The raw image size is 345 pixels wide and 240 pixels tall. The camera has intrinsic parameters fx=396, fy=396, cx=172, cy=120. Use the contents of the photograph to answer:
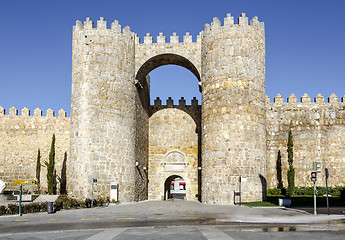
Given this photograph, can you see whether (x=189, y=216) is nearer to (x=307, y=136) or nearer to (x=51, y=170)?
(x=307, y=136)

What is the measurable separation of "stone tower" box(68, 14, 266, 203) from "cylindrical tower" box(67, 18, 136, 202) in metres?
0.07

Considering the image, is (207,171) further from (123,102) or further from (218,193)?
(123,102)

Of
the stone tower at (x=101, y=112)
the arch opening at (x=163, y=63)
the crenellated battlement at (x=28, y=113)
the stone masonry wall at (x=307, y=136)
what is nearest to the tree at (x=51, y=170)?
the crenellated battlement at (x=28, y=113)

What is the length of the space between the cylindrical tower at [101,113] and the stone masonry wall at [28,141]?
651cm

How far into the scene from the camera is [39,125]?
34.4m

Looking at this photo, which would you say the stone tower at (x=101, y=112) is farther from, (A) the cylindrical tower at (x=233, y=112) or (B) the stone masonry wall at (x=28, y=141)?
(B) the stone masonry wall at (x=28, y=141)

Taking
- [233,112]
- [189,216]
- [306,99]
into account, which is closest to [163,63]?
[233,112]

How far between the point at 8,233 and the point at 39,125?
23.1 metres

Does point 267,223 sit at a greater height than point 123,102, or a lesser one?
lesser

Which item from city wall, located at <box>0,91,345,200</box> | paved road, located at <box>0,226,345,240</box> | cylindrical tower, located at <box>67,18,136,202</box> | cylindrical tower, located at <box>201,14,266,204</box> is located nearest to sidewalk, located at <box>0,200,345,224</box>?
paved road, located at <box>0,226,345,240</box>

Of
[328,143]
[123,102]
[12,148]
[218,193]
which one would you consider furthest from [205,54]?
[12,148]

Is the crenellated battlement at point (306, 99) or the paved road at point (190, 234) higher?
the crenellated battlement at point (306, 99)

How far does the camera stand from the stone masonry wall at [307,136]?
3059cm

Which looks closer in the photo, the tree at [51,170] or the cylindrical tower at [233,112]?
the cylindrical tower at [233,112]
